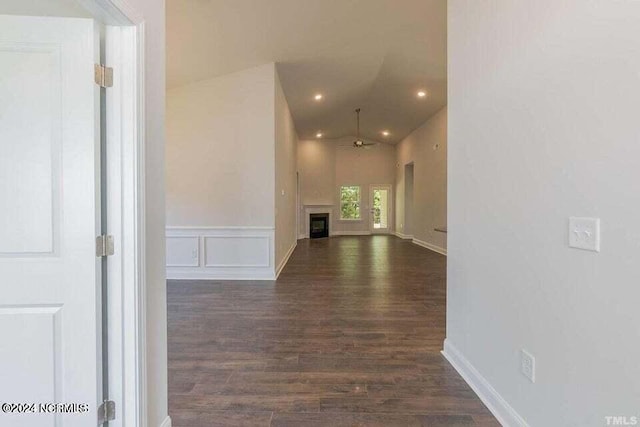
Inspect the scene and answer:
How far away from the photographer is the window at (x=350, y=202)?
40.7ft

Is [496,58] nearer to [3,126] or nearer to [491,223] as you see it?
[491,223]

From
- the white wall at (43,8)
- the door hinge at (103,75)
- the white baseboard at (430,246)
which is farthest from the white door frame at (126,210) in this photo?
the white baseboard at (430,246)

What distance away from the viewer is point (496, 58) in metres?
1.77

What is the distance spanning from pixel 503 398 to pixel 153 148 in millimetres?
2185

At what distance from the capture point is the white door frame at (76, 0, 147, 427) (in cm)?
129

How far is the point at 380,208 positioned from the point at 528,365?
11147 mm

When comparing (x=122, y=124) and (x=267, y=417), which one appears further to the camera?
(x=267, y=417)

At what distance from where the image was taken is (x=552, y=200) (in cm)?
137

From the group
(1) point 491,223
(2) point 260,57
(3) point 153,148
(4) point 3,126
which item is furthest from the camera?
(2) point 260,57

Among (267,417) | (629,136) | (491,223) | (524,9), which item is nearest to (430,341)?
(491,223)

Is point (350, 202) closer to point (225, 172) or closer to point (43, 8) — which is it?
point (225, 172)

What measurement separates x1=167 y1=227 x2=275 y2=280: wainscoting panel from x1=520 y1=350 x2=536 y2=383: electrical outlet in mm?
3734

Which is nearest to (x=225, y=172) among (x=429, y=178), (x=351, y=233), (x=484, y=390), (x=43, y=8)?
(x=43, y=8)

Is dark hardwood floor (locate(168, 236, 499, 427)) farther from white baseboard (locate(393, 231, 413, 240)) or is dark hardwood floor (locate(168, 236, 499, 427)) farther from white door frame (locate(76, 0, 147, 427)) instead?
white baseboard (locate(393, 231, 413, 240))
